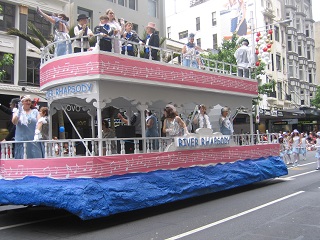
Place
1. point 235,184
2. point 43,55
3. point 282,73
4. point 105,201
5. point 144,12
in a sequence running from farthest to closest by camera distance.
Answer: point 282,73
point 144,12
point 235,184
point 43,55
point 105,201

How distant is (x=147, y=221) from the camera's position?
7156 millimetres

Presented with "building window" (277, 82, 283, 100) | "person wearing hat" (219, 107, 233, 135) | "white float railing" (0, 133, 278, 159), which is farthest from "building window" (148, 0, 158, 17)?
"white float railing" (0, 133, 278, 159)

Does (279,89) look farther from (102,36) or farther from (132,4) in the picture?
(102,36)

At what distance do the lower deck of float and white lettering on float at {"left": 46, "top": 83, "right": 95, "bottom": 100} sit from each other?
57.2 inches

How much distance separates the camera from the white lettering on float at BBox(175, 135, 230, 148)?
8.62 m

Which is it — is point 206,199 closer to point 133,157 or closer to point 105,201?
point 133,157

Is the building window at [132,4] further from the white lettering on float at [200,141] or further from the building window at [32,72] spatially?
the white lettering on float at [200,141]

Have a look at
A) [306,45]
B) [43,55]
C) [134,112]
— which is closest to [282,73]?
[306,45]

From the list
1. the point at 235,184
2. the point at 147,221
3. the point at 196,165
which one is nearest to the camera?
the point at 147,221

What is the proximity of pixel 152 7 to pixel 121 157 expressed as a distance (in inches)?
896

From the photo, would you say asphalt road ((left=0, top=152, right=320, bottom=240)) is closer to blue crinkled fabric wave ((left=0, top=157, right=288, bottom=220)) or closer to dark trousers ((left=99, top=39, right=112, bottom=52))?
blue crinkled fabric wave ((left=0, top=157, right=288, bottom=220))

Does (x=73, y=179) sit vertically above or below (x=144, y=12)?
below

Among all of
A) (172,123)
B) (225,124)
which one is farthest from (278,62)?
(172,123)

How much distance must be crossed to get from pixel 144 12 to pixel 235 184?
1972cm
